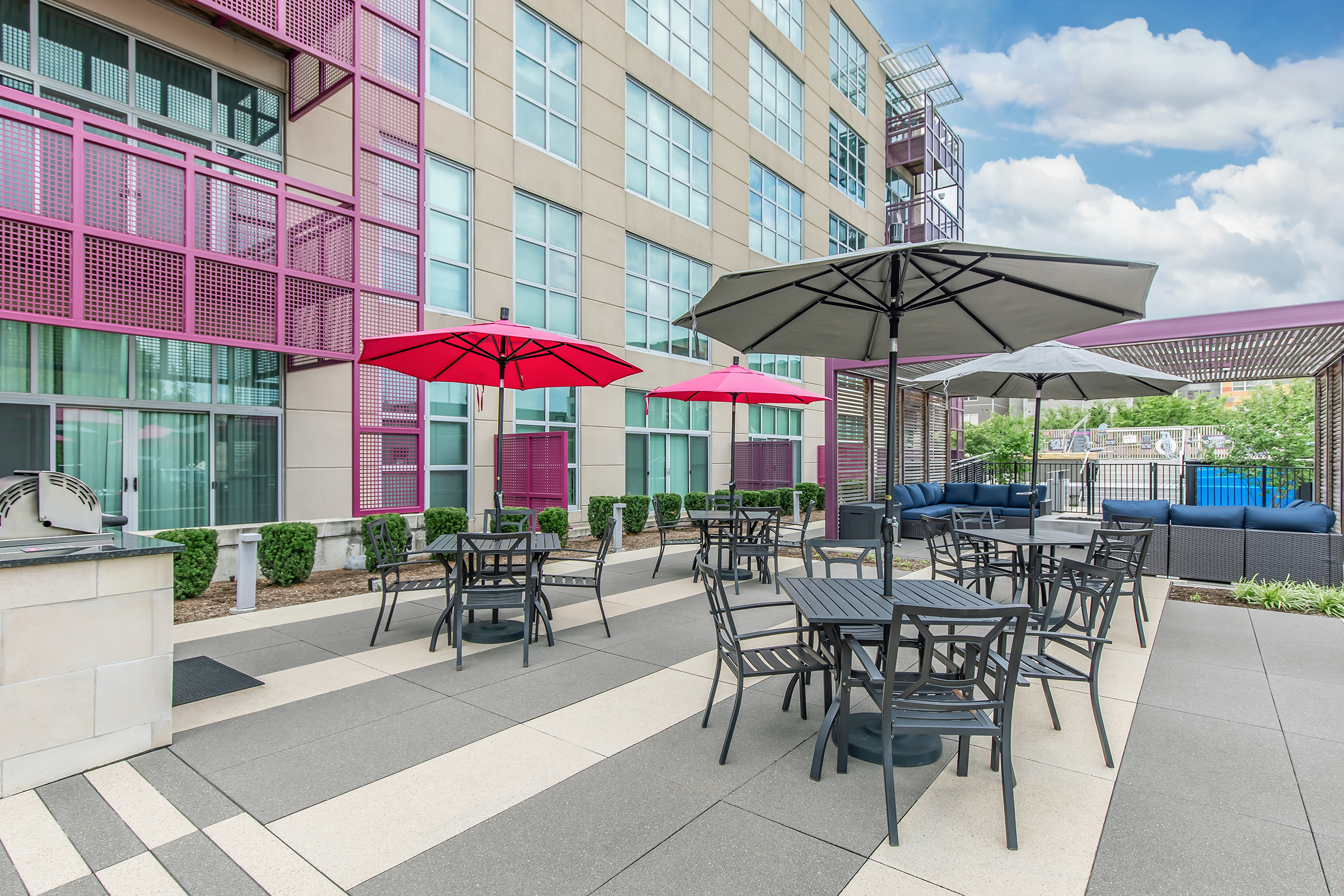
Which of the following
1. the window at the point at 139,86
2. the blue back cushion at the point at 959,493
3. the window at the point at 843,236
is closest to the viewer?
the window at the point at 139,86

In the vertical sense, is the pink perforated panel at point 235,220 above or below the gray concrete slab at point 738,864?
above

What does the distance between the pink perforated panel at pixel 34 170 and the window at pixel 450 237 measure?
4796 mm

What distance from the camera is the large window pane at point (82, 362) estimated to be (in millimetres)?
6973

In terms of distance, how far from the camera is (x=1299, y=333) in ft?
27.8

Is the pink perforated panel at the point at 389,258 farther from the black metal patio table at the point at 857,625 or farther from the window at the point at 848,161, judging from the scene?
the window at the point at 848,161

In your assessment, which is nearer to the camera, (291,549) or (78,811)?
(78,811)

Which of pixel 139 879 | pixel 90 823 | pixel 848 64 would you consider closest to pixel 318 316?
pixel 90 823

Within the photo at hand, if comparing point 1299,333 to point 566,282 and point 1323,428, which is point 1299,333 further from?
point 566,282

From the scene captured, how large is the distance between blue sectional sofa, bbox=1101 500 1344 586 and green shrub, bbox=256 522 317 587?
9.46m

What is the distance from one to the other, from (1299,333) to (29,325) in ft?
49.0

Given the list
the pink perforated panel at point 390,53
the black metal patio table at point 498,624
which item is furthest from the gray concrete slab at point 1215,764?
the pink perforated panel at point 390,53

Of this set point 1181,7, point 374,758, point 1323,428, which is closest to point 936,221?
point 1181,7

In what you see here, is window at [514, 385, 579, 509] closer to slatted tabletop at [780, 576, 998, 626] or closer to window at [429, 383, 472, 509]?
window at [429, 383, 472, 509]

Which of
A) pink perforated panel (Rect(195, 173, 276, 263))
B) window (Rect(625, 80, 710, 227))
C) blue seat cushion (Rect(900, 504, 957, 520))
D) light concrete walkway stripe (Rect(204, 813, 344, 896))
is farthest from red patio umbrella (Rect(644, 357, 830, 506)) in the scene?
window (Rect(625, 80, 710, 227))
